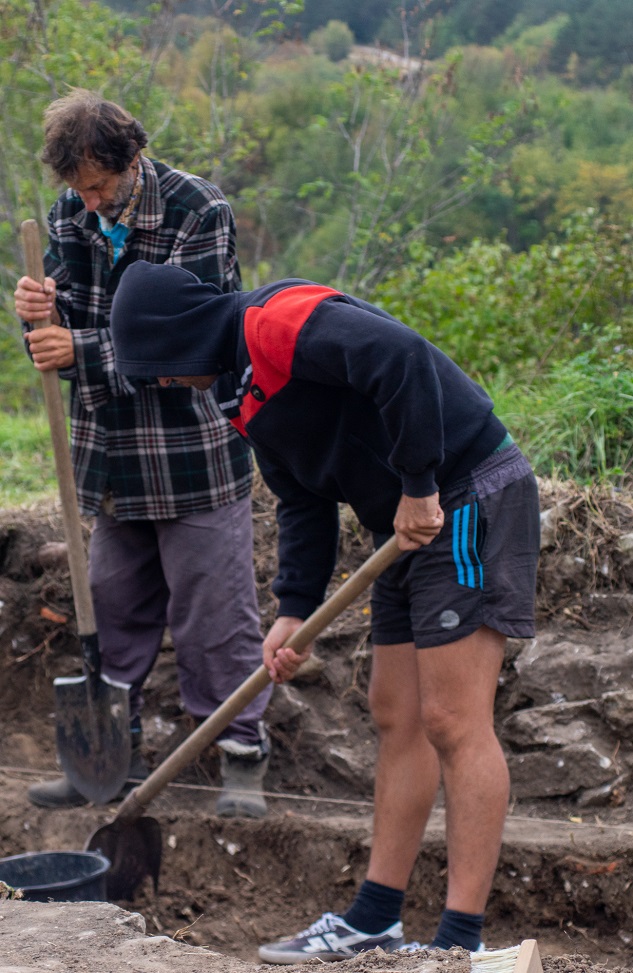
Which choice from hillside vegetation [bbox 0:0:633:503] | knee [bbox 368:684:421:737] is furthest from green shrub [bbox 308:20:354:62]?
knee [bbox 368:684:421:737]

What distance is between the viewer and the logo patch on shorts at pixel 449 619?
7.85 ft

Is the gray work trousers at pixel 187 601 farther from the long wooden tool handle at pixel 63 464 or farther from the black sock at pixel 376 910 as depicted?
the black sock at pixel 376 910

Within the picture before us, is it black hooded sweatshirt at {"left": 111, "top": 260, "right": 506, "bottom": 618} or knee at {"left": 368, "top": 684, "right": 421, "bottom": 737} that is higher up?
black hooded sweatshirt at {"left": 111, "top": 260, "right": 506, "bottom": 618}

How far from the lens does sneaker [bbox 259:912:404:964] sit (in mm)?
2629

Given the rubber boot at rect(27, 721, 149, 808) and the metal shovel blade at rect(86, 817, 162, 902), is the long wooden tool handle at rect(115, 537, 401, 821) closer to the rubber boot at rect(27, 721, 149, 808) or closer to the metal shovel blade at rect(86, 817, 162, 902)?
the metal shovel blade at rect(86, 817, 162, 902)

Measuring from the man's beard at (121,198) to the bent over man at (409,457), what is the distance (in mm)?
846

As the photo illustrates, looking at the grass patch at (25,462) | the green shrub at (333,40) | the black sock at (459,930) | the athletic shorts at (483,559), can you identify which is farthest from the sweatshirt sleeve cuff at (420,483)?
the green shrub at (333,40)

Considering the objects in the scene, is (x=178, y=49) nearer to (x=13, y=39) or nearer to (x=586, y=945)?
(x=13, y=39)

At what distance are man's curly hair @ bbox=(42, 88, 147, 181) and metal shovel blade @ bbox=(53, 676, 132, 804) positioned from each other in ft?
5.53

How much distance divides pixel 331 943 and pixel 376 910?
155 mm

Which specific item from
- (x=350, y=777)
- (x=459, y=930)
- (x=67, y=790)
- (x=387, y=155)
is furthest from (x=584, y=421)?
(x=387, y=155)

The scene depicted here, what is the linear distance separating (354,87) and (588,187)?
19.9 feet

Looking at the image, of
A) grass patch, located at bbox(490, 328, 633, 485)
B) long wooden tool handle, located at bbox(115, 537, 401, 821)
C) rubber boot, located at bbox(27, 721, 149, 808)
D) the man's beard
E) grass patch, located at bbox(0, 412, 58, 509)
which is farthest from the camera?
grass patch, located at bbox(0, 412, 58, 509)

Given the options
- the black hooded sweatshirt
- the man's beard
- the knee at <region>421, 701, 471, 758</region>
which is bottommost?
the knee at <region>421, 701, 471, 758</region>
